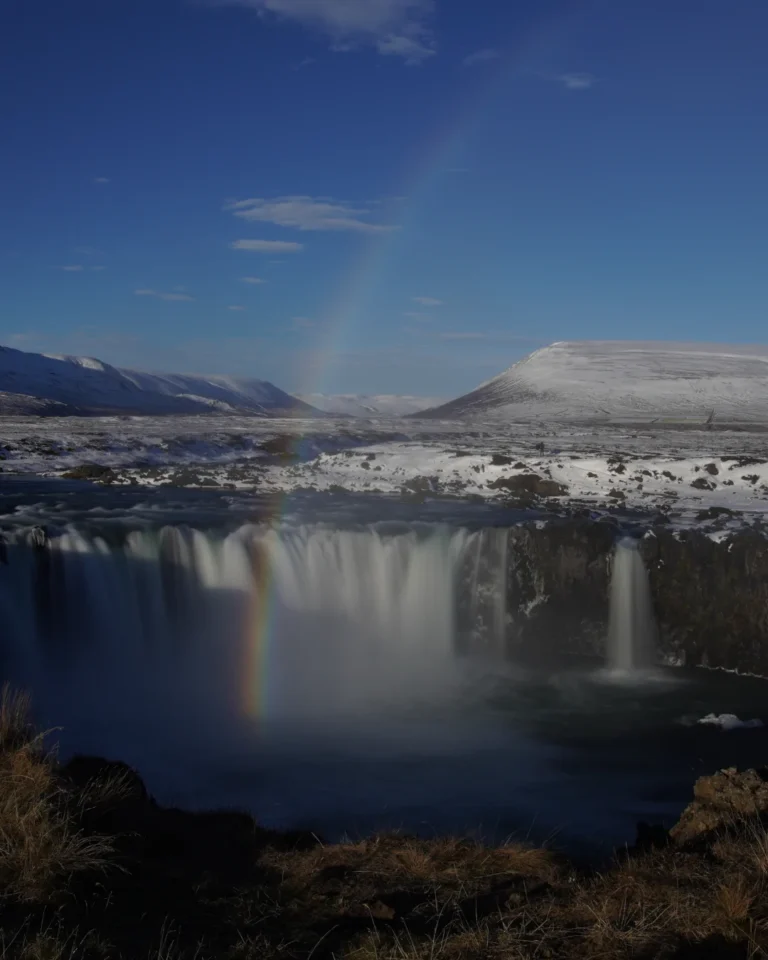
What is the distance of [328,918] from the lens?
6.94 m

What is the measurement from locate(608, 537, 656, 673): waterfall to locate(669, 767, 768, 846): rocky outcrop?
966 centimetres

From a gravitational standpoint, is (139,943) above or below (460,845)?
above

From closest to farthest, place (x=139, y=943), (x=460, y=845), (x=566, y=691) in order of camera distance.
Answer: (x=139, y=943), (x=460, y=845), (x=566, y=691)

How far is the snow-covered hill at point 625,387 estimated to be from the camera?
9550 centimetres

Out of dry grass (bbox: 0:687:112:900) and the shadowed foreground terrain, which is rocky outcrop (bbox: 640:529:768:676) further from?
dry grass (bbox: 0:687:112:900)

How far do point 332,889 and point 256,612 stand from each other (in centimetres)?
1275

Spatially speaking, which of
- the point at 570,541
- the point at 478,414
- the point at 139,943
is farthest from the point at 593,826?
the point at 478,414

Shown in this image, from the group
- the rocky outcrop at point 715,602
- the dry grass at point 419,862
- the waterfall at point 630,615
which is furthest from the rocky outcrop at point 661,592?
the dry grass at point 419,862

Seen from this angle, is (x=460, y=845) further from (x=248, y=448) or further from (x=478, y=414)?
(x=478, y=414)

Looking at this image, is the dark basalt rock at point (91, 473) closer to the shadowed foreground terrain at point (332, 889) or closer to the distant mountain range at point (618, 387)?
the shadowed foreground terrain at point (332, 889)

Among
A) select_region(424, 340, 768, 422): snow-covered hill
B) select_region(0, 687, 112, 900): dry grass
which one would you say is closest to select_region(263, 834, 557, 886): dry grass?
select_region(0, 687, 112, 900): dry grass

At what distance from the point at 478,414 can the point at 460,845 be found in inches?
3639

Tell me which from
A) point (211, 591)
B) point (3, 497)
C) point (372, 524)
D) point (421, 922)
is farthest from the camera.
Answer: point (3, 497)

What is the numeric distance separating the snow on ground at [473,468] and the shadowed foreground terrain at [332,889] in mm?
14545
